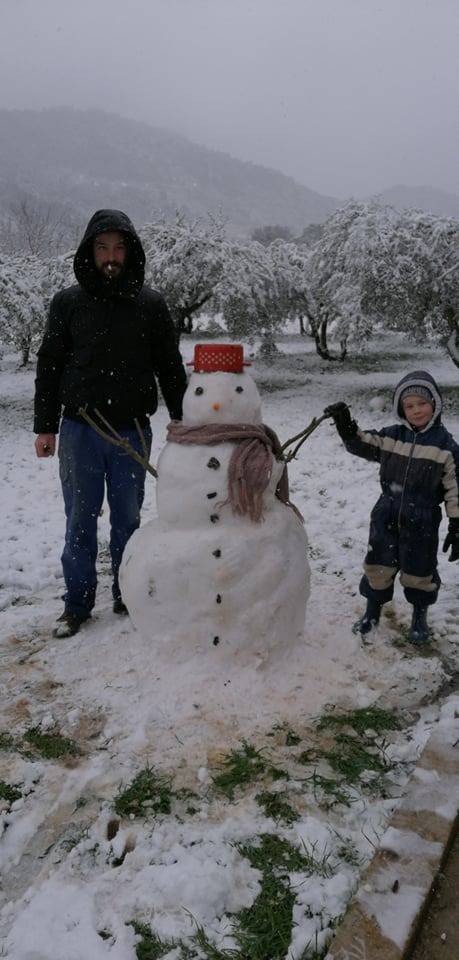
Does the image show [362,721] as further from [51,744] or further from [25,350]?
[25,350]

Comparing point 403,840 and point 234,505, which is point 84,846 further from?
point 234,505

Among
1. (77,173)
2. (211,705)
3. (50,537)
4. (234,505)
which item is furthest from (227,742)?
(77,173)

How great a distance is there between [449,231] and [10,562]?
8.94m

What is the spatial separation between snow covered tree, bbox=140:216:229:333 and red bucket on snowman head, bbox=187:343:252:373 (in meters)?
9.42

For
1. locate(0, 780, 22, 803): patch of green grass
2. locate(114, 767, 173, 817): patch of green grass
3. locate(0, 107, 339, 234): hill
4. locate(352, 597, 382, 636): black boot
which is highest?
locate(0, 107, 339, 234): hill

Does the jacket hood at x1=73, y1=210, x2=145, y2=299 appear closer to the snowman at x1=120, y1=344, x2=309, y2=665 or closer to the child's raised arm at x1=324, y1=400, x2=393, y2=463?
the snowman at x1=120, y1=344, x2=309, y2=665

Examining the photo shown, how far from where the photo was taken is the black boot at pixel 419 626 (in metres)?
3.34

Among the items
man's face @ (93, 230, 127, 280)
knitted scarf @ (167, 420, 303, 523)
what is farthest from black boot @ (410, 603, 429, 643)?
man's face @ (93, 230, 127, 280)

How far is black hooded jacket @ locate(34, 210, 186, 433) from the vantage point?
3193mm

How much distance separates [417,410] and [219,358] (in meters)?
1.05

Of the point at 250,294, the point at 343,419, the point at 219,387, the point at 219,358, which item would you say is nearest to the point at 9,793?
the point at 219,387

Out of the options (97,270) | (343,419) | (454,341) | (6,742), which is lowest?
(6,742)

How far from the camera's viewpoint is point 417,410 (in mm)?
3105

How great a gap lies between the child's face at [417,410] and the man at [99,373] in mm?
1236
